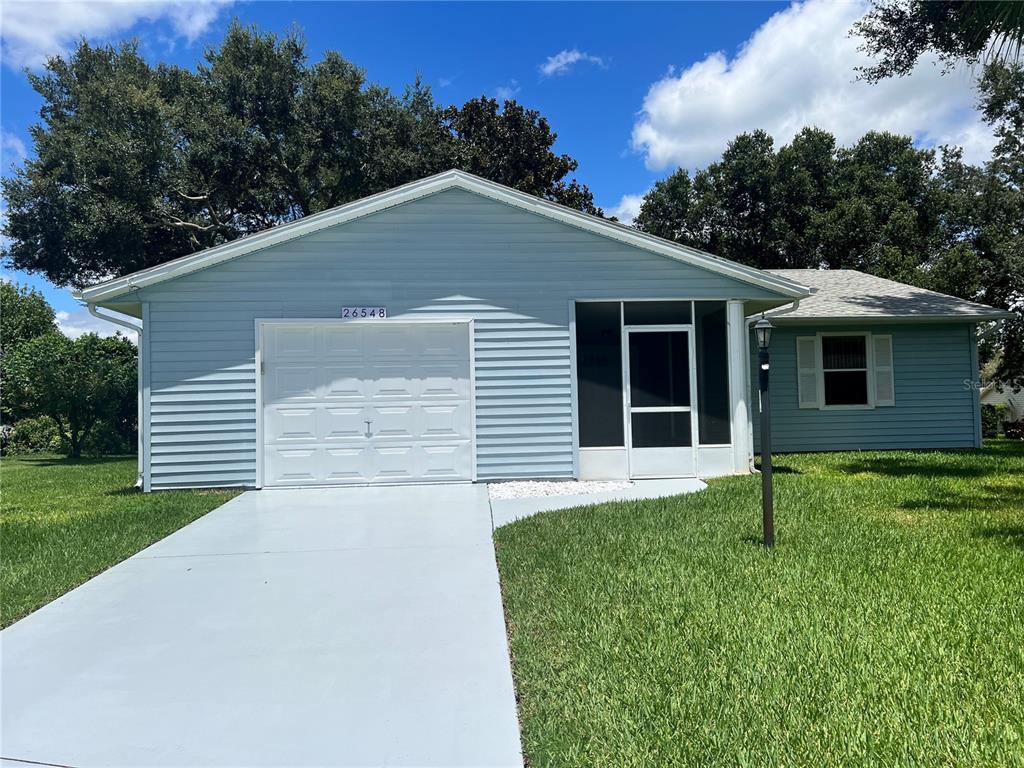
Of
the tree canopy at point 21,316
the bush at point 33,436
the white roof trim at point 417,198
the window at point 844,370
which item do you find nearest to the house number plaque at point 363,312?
the white roof trim at point 417,198

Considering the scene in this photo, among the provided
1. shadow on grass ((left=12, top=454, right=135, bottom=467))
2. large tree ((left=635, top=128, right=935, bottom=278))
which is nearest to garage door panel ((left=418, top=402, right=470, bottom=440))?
shadow on grass ((left=12, top=454, right=135, bottom=467))

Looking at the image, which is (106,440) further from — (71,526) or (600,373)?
(600,373)

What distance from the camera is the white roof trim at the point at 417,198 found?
887 centimetres

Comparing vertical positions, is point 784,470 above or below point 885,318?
below

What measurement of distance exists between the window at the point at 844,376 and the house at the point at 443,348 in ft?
11.1

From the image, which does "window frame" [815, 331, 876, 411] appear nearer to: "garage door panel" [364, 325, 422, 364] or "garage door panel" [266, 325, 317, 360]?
"garage door panel" [364, 325, 422, 364]

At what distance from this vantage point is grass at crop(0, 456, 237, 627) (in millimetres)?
5098

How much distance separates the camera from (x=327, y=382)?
30.5ft

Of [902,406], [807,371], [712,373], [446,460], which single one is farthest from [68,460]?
[902,406]

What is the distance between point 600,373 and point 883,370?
6.57m

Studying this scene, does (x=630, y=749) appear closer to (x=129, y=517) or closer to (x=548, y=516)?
(x=548, y=516)

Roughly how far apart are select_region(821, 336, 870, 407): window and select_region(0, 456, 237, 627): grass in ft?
35.4

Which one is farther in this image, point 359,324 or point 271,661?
point 359,324

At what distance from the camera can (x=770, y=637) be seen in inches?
142
